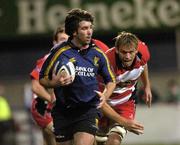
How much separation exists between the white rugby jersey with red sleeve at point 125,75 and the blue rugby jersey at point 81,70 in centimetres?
80

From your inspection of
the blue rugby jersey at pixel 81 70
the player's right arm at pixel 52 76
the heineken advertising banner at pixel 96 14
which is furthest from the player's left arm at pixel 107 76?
the heineken advertising banner at pixel 96 14

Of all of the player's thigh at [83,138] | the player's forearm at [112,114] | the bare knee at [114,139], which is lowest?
the bare knee at [114,139]

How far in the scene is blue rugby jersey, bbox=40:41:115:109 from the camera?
10164 mm

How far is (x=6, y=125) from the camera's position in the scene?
72.6 ft

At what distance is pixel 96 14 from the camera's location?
94.6 ft

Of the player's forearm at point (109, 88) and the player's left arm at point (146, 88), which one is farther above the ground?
the player's forearm at point (109, 88)

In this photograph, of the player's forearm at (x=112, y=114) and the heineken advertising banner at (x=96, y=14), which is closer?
the player's forearm at (x=112, y=114)

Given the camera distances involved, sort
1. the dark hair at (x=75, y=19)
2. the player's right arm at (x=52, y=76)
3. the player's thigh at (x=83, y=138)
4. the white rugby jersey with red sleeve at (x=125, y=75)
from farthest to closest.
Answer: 1. the white rugby jersey with red sleeve at (x=125, y=75)
2. the dark hair at (x=75, y=19)
3. the player's thigh at (x=83, y=138)
4. the player's right arm at (x=52, y=76)

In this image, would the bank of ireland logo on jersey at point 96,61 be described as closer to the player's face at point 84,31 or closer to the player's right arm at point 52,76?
the player's face at point 84,31

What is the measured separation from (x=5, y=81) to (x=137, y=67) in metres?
19.2

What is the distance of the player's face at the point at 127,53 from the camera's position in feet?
35.4

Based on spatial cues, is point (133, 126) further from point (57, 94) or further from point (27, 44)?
point (27, 44)

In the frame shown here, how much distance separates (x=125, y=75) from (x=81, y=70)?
117cm

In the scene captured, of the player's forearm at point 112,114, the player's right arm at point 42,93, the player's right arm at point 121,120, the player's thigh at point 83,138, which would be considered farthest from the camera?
the player's right arm at point 42,93
